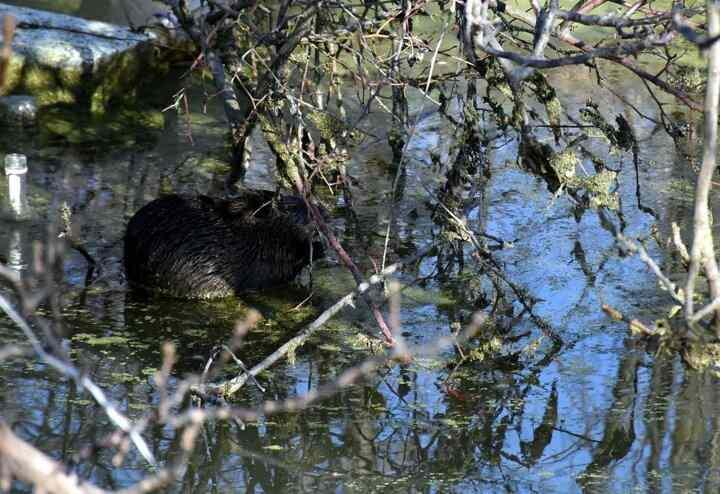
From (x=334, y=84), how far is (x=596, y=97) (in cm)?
419

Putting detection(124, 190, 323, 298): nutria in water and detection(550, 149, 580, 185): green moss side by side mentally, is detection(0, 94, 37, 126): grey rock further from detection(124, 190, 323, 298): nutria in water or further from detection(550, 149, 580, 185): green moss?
detection(550, 149, 580, 185): green moss

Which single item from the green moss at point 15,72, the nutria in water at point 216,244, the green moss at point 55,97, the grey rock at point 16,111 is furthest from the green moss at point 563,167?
the green moss at point 15,72

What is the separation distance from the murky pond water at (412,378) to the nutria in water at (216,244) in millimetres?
102

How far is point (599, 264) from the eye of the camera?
5.87 m

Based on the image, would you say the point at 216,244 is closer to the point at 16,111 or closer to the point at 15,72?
the point at 16,111

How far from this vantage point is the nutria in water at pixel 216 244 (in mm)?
5523

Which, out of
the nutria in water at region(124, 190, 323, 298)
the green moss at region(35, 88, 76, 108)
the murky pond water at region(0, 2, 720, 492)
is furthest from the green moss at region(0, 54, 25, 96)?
the nutria in water at region(124, 190, 323, 298)

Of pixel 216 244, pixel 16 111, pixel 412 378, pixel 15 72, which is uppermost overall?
pixel 15 72

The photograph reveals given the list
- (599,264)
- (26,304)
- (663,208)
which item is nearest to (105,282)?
(599,264)

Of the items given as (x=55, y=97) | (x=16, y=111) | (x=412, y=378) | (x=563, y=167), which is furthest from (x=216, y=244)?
(x=55, y=97)

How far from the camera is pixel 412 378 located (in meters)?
4.53

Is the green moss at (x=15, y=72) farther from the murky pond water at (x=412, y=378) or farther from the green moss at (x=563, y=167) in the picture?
the green moss at (x=563, y=167)

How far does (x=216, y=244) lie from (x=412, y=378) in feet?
5.11

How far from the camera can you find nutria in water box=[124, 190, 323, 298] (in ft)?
18.1
